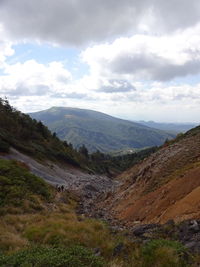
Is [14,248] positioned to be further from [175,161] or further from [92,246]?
[175,161]

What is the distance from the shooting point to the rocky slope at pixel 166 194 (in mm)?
15016

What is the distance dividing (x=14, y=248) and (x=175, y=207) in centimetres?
908

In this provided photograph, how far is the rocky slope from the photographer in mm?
15016

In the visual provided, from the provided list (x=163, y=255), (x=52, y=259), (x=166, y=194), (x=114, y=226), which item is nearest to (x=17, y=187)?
(x=114, y=226)

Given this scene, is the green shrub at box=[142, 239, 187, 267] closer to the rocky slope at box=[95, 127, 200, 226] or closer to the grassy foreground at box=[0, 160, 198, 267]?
the grassy foreground at box=[0, 160, 198, 267]

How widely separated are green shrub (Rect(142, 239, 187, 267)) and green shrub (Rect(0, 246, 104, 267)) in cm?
147

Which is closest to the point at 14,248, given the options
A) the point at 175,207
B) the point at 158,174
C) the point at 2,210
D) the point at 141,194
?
the point at 2,210

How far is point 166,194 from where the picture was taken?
62.3 feet

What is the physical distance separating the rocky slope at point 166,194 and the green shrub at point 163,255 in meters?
4.37

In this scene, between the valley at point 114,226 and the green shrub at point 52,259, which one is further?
the valley at point 114,226

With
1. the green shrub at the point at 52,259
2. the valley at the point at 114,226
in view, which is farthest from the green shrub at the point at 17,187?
the green shrub at the point at 52,259

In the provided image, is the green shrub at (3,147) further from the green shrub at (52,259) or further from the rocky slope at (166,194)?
the green shrub at (52,259)

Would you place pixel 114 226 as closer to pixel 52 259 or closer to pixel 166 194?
pixel 166 194

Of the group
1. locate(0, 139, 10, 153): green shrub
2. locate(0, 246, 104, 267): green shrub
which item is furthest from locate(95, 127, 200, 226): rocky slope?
locate(0, 139, 10, 153): green shrub
